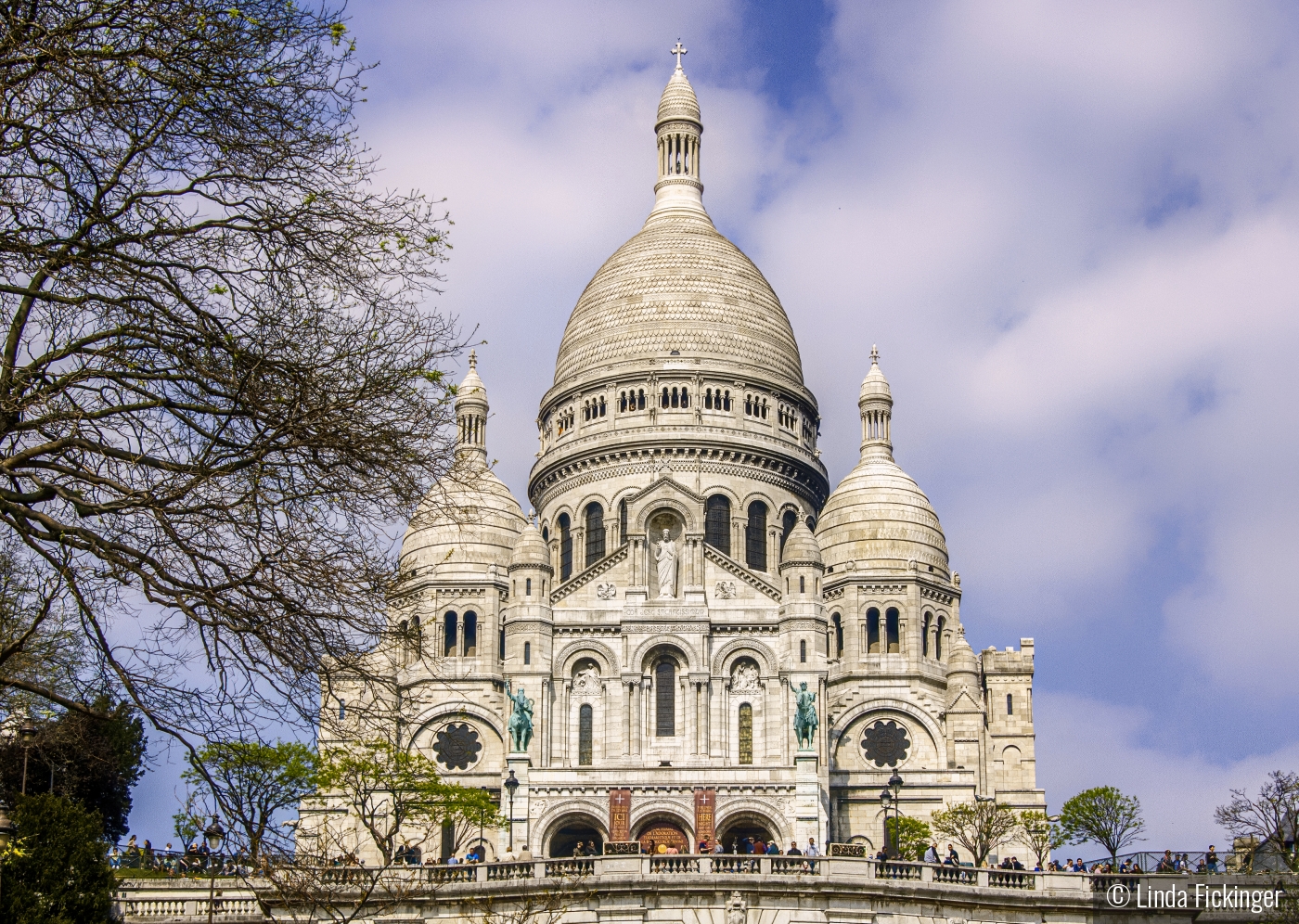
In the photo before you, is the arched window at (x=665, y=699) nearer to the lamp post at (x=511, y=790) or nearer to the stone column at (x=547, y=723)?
the stone column at (x=547, y=723)

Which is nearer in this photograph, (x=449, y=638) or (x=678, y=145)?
(x=449, y=638)

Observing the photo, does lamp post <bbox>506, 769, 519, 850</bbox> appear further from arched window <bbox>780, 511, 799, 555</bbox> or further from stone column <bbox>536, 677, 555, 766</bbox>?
arched window <bbox>780, 511, 799, 555</bbox>

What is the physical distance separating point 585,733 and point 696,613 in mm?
6271

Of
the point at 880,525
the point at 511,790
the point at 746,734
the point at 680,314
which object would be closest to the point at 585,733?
the point at 511,790

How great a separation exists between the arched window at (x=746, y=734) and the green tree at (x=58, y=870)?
42.5 metres

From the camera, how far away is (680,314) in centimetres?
9756

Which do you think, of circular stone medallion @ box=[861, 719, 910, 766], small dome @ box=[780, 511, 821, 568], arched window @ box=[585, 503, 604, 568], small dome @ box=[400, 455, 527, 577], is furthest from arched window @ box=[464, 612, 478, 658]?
circular stone medallion @ box=[861, 719, 910, 766]

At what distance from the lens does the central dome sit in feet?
316

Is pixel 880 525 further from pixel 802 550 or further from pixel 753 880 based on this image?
pixel 753 880

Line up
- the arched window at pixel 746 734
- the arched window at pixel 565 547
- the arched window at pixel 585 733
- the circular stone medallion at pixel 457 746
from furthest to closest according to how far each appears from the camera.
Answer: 1. the arched window at pixel 565 547
2. the circular stone medallion at pixel 457 746
3. the arched window at pixel 585 733
4. the arched window at pixel 746 734

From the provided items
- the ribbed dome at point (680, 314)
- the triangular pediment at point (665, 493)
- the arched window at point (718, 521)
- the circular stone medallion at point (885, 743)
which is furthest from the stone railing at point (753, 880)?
the ribbed dome at point (680, 314)

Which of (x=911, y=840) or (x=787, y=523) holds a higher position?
(x=787, y=523)

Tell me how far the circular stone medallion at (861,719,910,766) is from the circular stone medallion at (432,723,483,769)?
15949 mm

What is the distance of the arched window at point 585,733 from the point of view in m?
79.0
